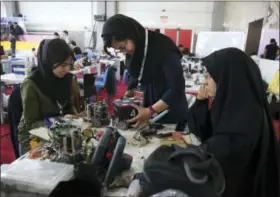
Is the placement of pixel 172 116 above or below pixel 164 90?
below

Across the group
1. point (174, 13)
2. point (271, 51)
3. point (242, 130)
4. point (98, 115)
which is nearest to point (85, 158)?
point (98, 115)

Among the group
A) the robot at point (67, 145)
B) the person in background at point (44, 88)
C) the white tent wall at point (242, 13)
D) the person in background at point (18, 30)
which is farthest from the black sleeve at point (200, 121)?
the person in background at point (18, 30)

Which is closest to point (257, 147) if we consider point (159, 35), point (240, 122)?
point (240, 122)

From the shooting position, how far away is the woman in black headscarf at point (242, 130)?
1.03m

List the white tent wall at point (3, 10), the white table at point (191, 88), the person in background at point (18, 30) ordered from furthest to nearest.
A: the white tent wall at point (3, 10) < the person in background at point (18, 30) < the white table at point (191, 88)

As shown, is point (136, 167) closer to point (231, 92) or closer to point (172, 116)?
point (231, 92)

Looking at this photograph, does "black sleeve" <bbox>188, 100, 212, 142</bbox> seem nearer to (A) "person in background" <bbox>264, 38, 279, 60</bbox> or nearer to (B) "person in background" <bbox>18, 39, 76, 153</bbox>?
(B) "person in background" <bbox>18, 39, 76, 153</bbox>

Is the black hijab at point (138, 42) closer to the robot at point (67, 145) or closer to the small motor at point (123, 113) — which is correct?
the small motor at point (123, 113)

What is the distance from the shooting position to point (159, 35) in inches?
65.9

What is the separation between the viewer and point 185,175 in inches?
30.4

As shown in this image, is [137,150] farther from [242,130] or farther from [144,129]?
[242,130]

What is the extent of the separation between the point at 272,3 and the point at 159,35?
7.68 m

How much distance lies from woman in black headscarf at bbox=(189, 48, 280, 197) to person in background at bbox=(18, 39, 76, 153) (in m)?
0.96

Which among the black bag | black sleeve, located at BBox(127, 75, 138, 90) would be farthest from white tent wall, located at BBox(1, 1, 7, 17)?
the black bag
